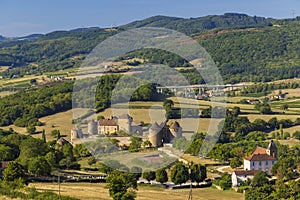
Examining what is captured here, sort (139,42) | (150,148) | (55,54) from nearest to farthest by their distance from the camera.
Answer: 1. (150,148)
2. (139,42)
3. (55,54)

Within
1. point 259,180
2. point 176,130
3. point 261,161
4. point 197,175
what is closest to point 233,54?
point 176,130

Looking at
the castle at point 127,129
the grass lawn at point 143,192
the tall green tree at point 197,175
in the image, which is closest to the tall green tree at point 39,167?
the grass lawn at point 143,192

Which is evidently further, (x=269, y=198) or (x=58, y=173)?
(x=58, y=173)

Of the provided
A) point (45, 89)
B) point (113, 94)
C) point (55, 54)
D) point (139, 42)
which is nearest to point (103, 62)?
point (139, 42)

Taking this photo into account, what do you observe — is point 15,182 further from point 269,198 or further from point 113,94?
point 113,94

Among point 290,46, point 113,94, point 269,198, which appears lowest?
point 269,198

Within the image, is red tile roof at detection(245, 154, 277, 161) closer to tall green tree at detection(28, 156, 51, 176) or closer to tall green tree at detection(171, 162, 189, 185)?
tall green tree at detection(171, 162, 189, 185)

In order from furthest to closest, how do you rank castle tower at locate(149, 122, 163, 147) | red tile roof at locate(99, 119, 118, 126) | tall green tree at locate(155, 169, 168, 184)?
red tile roof at locate(99, 119, 118, 126), castle tower at locate(149, 122, 163, 147), tall green tree at locate(155, 169, 168, 184)

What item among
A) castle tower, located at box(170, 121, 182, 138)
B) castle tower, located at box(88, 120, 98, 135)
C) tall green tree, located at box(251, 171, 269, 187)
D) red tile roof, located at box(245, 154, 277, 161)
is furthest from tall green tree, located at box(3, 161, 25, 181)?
castle tower, located at box(88, 120, 98, 135)
